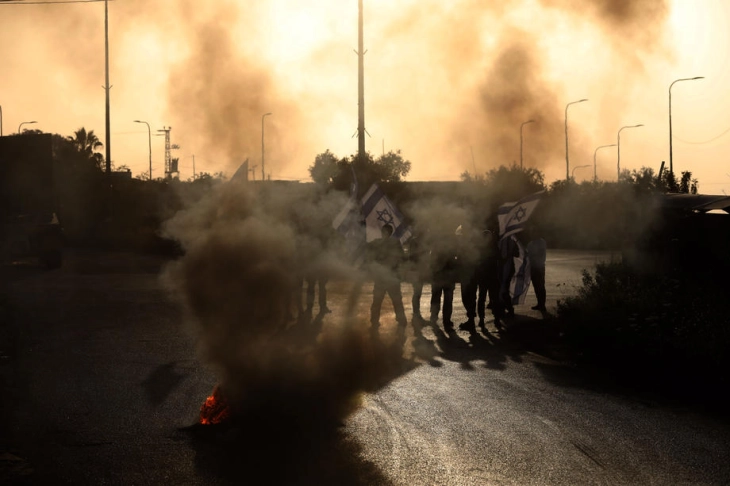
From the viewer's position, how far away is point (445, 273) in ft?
52.8

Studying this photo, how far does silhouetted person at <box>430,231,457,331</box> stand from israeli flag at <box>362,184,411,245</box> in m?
1.42

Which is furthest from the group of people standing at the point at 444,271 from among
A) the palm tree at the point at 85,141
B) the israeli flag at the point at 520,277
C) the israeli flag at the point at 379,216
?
the palm tree at the point at 85,141

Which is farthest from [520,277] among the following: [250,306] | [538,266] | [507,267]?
[250,306]

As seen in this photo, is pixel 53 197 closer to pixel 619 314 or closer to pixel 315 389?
pixel 619 314

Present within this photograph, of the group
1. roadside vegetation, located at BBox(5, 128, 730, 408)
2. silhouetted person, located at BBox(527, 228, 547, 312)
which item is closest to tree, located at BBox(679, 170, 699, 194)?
roadside vegetation, located at BBox(5, 128, 730, 408)

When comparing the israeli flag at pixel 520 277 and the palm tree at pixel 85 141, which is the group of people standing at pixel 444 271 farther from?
the palm tree at pixel 85 141

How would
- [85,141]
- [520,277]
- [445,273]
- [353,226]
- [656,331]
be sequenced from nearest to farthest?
[656,331], [353,226], [445,273], [520,277], [85,141]

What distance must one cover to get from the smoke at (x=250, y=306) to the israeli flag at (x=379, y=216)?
11.8 feet

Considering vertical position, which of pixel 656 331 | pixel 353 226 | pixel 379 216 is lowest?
pixel 656 331

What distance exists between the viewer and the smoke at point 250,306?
8.71 m

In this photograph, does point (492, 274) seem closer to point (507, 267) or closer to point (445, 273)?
point (445, 273)

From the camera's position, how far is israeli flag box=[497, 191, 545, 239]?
1673 cm

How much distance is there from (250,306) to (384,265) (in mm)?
6062

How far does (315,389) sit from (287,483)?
9.59 ft
